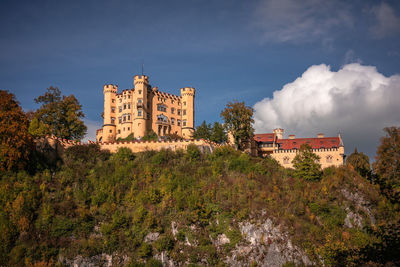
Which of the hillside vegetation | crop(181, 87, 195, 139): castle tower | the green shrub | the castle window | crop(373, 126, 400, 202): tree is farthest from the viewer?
crop(181, 87, 195, 139): castle tower

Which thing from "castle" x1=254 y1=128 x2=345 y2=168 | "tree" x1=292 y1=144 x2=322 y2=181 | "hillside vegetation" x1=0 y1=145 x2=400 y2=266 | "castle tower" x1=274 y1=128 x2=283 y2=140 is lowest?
"hillside vegetation" x1=0 y1=145 x2=400 y2=266

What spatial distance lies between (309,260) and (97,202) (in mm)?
24489

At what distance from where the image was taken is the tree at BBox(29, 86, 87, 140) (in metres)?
61.4

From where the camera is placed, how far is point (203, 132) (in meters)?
67.6

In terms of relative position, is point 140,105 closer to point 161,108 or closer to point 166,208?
point 161,108

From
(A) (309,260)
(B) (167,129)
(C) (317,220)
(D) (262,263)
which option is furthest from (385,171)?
(B) (167,129)

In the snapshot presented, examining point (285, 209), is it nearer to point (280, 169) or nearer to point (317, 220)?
point (317, 220)

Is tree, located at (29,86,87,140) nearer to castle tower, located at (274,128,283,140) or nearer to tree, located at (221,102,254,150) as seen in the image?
tree, located at (221,102,254,150)

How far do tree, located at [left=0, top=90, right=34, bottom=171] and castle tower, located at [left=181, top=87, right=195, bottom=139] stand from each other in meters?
31.9

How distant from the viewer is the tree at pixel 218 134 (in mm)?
66188

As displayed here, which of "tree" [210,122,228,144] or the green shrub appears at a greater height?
"tree" [210,122,228,144]

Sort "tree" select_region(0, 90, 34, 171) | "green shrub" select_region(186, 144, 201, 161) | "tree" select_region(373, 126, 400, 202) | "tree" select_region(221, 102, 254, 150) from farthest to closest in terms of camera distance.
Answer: "tree" select_region(221, 102, 254, 150), "green shrub" select_region(186, 144, 201, 161), "tree" select_region(373, 126, 400, 202), "tree" select_region(0, 90, 34, 171)

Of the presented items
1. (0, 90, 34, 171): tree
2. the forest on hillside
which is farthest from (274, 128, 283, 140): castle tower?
(0, 90, 34, 171): tree

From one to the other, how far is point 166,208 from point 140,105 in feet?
88.0
